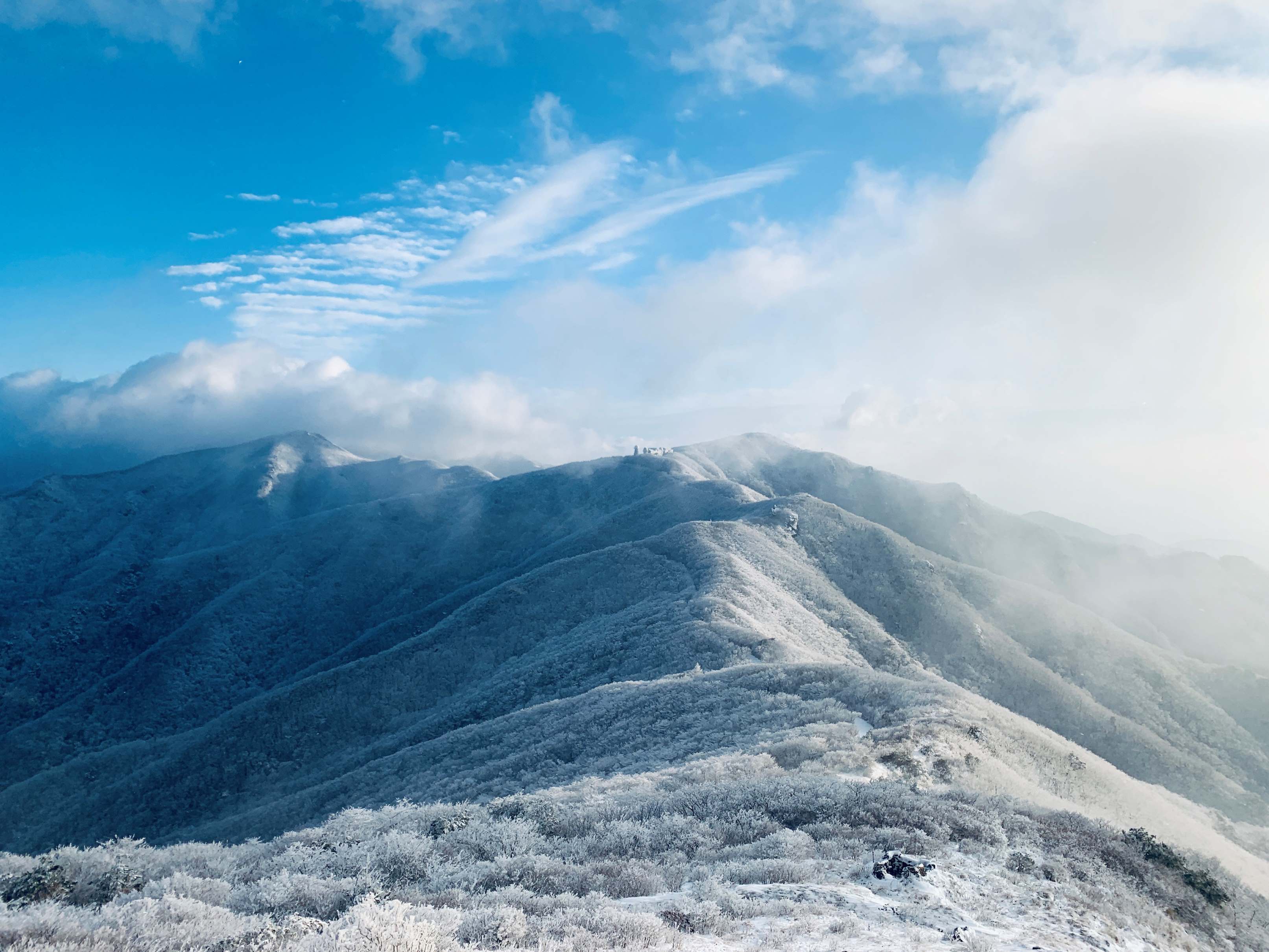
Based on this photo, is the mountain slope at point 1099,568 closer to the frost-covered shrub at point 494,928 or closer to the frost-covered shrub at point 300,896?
the frost-covered shrub at point 494,928

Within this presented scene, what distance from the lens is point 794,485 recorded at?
16688 cm

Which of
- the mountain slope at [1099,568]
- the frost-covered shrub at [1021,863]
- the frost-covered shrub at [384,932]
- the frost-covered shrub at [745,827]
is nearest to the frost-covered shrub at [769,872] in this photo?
the frost-covered shrub at [745,827]

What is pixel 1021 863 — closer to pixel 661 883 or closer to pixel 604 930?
pixel 661 883

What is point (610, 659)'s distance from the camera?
4206 cm

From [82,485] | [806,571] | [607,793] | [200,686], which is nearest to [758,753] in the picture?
[607,793]

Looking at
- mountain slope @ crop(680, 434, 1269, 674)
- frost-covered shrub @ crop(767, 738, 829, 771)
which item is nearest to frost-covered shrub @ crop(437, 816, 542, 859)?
frost-covered shrub @ crop(767, 738, 829, 771)

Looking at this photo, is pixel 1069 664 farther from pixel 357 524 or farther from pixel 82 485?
pixel 82 485

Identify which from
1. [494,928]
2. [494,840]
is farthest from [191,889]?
[494,928]

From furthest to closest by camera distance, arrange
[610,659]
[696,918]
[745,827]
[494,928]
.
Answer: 1. [610,659]
2. [745,827]
3. [696,918]
4. [494,928]

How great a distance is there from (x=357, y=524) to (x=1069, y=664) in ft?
359

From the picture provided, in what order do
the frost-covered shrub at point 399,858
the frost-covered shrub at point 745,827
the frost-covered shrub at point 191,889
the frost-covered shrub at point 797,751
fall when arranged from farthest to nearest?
the frost-covered shrub at point 797,751 → the frost-covered shrub at point 745,827 → the frost-covered shrub at point 399,858 → the frost-covered shrub at point 191,889

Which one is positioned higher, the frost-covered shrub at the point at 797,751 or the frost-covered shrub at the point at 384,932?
the frost-covered shrub at the point at 384,932

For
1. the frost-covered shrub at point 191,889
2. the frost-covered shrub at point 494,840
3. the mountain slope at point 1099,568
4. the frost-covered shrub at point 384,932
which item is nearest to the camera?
the frost-covered shrub at point 384,932

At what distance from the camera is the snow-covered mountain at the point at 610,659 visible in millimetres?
25094
